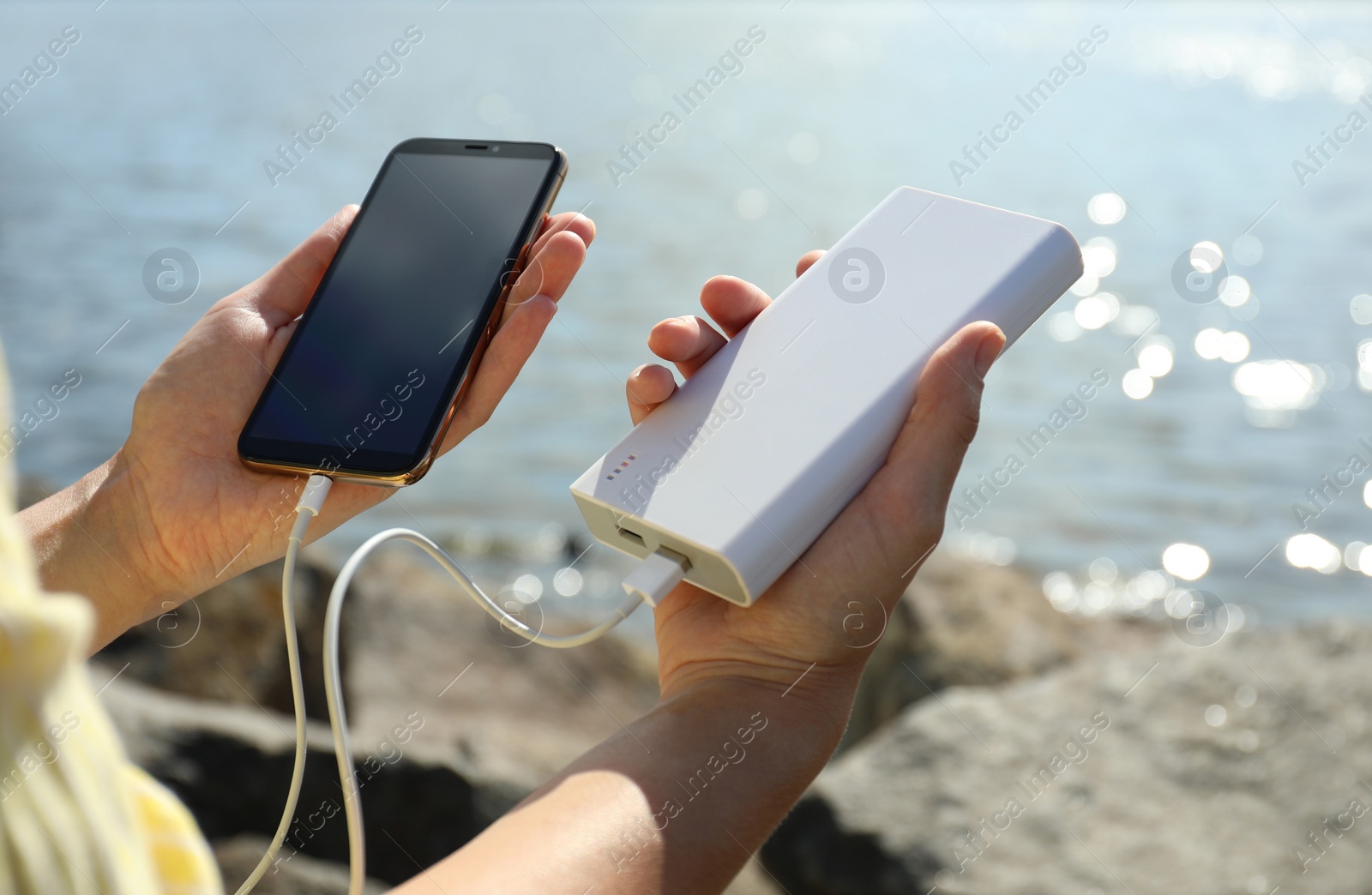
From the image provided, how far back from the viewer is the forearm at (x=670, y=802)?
119 centimetres

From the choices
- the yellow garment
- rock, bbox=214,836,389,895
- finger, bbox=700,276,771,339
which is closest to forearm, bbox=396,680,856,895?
the yellow garment

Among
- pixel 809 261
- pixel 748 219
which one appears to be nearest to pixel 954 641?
pixel 809 261

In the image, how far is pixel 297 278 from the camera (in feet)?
6.91

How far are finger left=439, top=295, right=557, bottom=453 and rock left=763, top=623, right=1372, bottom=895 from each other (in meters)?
1.67

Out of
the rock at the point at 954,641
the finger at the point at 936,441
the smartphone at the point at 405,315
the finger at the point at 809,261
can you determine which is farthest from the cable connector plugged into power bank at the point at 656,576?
the rock at the point at 954,641

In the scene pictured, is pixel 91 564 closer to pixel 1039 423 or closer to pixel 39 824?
pixel 39 824

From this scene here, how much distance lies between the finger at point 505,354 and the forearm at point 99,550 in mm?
601

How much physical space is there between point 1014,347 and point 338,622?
6.78m

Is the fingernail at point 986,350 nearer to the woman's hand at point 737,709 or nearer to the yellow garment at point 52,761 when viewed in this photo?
the woman's hand at point 737,709

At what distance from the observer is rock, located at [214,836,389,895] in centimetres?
239

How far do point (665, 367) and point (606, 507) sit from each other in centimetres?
33

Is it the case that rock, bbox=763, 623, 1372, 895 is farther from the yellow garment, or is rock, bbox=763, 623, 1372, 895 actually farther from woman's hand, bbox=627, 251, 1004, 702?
the yellow garment

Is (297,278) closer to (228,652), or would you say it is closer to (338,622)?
(338,622)

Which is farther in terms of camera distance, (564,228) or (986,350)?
(564,228)
